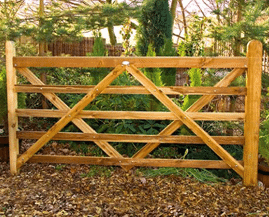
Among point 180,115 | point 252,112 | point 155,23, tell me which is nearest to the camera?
point 252,112

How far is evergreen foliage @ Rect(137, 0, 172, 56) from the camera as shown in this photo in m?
8.89

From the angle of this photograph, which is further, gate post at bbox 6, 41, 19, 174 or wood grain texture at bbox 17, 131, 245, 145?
gate post at bbox 6, 41, 19, 174

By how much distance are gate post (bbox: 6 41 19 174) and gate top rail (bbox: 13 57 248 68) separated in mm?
77

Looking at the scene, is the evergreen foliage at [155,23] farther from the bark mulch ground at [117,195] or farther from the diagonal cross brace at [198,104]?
the bark mulch ground at [117,195]

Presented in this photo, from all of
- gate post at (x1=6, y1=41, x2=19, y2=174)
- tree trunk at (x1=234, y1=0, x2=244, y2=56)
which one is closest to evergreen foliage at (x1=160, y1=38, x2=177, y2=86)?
tree trunk at (x1=234, y1=0, x2=244, y2=56)

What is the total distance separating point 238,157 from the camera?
16.7ft

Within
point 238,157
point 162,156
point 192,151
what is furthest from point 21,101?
point 238,157

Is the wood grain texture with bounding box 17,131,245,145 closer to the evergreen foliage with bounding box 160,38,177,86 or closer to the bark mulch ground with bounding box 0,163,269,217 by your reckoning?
the bark mulch ground with bounding box 0,163,269,217

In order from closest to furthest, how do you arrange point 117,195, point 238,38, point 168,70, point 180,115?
point 117,195 < point 180,115 < point 238,38 < point 168,70

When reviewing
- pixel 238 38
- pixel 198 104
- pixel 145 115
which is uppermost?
pixel 238 38

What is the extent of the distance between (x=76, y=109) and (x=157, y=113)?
97 centimetres

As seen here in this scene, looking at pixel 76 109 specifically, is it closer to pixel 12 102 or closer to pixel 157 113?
pixel 12 102

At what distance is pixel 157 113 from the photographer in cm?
437

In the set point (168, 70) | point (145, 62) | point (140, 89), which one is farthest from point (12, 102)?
point (168, 70)
